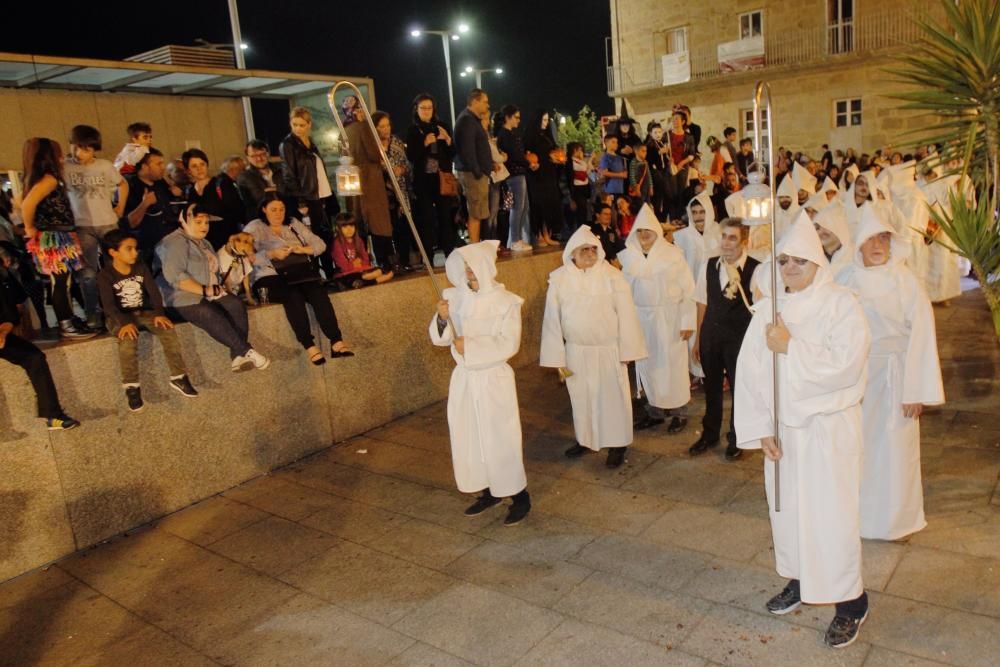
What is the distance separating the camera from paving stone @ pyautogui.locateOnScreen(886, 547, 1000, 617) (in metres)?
4.14

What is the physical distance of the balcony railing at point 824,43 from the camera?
86.5ft

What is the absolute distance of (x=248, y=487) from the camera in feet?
22.2

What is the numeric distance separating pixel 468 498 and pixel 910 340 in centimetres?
336

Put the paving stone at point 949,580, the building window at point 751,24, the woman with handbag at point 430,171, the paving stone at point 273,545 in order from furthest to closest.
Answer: the building window at point 751,24 → the woman with handbag at point 430,171 → the paving stone at point 273,545 → the paving stone at point 949,580

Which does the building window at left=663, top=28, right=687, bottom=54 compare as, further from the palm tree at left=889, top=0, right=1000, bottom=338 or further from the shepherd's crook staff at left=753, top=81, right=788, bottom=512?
the shepherd's crook staff at left=753, top=81, right=788, bottom=512

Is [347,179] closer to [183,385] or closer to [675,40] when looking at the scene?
[183,385]

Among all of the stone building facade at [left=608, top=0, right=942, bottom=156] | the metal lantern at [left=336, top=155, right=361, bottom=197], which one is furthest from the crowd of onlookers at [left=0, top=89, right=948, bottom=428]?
the stone building facade at [left=608, top=0, right=942, bottom=156]


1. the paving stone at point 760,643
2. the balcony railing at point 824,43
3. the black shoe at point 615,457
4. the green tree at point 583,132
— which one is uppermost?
the balcony railing at point 824,43

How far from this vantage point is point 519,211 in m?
10.5

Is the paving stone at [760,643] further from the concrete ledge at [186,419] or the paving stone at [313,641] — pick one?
Answer: the concrete ledge at [186,419]

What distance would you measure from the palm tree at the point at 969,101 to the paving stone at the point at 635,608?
220 cm

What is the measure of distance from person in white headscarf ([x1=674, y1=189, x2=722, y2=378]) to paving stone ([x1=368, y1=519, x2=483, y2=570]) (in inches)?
153

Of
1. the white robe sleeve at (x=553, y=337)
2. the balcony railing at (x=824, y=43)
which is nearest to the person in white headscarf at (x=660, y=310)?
the white robe sleeve at (x=553, y=337)

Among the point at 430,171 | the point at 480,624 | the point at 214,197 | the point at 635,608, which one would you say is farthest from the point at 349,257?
the point at 635,608
